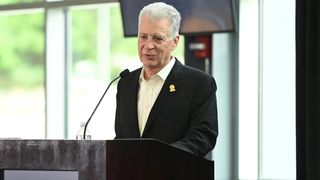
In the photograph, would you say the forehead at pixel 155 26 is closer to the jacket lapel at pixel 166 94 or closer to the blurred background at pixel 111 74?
the jacket lapel at pixel 166 94

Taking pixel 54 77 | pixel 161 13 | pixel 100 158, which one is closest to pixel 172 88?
pixel 161 13

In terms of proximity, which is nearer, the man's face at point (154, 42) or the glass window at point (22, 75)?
the man's face at point (154, 42)

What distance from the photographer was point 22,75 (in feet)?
17.3

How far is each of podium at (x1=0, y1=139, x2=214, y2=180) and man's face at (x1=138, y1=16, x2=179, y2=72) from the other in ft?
1.72

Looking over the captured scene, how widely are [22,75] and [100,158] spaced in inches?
147

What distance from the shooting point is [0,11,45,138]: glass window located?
513 centimetres

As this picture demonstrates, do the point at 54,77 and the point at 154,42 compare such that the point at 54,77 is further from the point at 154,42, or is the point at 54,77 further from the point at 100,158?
the point at 100,158

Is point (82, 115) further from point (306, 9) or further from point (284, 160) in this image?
point (306, 9)

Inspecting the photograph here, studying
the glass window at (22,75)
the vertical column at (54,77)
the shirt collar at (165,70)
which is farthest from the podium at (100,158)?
the glass window at (22,75)

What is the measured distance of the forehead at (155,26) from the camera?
2.13 m

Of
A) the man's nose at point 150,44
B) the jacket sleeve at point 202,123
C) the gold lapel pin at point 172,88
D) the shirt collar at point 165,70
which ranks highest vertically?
the man's nose at point 150,44

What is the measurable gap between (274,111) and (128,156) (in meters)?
2.49

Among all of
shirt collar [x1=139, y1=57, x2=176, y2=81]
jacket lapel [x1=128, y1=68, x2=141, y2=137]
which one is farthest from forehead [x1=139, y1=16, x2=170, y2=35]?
jacket lapel [x1=128, y1=68, x2=141, y2=137]

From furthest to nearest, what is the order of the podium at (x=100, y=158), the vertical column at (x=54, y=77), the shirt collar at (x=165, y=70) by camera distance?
the vertical column at (x=54, y=77) → the shirt collar at (x=165, y=70) → the podium at (x=100, y=158)
